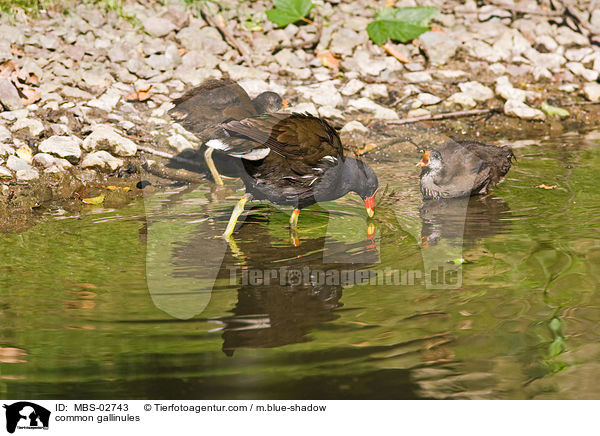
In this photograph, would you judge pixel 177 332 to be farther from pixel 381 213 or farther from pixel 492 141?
pixel 492 141

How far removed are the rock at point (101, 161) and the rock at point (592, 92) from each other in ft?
20.9

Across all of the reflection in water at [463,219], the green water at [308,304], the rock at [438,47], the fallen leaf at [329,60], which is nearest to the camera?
the green water at [308,304]

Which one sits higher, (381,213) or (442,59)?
(442,59)

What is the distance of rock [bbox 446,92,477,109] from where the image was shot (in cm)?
910

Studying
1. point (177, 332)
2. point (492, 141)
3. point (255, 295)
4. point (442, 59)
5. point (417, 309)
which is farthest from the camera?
point (442, 59)

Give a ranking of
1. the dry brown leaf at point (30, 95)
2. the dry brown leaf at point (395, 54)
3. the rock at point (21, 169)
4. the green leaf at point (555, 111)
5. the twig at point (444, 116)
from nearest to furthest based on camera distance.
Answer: the rock at point (21, 169), the dry brown leaf at point (30, 95), the twig at point (444, 116), the green leaf at point (555, 111), the dry brown leaf at point (395, 54)

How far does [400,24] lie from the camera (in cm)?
995

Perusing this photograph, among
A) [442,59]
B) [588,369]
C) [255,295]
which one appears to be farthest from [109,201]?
[442,59]

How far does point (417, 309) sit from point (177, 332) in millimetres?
1395

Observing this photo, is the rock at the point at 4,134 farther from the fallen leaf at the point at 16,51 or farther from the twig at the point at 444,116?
the twig at the point at 444,116

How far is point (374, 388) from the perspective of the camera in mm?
3160

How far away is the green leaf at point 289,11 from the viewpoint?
32.2ft

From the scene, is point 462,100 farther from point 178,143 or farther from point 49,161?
point 49,161

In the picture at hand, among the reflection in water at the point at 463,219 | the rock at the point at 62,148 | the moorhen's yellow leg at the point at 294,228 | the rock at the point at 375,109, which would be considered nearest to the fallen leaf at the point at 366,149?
the rock at the point at 375,109
